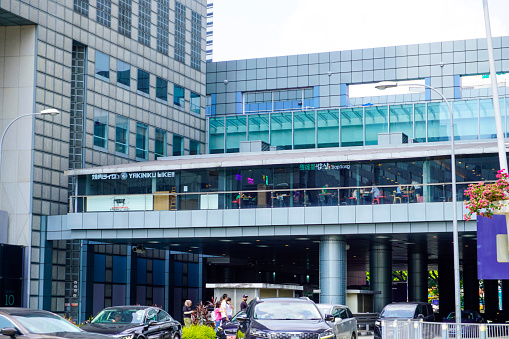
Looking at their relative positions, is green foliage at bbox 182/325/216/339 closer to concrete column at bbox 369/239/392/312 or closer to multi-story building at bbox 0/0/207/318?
multi-story building at bbox 0/0/207/318

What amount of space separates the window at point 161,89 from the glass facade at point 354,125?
25.8 feet

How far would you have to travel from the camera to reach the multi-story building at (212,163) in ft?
127

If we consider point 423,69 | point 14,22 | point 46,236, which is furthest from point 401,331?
point 423,69

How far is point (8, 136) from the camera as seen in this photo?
4522 cm

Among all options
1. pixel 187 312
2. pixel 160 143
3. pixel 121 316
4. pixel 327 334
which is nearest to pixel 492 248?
pixel 327 334

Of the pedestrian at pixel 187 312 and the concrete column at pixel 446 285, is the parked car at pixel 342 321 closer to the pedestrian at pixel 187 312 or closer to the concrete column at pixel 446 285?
the pedestrian at pixel 187 312

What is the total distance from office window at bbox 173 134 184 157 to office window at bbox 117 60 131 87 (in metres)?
7.00

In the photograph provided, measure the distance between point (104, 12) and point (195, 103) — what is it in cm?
1272

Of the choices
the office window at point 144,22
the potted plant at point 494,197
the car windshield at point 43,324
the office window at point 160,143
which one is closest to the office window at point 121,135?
the office window at point 160,143

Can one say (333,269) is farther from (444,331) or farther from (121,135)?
(444,331)

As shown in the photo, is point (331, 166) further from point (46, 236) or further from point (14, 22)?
point (14, 22)

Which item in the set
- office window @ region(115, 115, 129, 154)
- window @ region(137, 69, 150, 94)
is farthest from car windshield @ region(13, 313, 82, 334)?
window @ region(137, 69, 150, 94)

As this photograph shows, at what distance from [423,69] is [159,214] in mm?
38792

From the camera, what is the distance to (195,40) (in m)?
63.8
